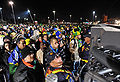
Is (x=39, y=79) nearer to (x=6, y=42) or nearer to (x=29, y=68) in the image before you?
(x=29, y=68)

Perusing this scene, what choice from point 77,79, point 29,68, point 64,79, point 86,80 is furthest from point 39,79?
point 86,80

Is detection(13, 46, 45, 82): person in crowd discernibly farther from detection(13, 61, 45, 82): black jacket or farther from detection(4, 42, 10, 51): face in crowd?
detection(4, 42, 10, 51): face in crowd

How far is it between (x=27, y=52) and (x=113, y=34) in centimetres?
264

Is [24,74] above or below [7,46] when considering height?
below

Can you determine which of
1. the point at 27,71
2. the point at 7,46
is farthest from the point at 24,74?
the point at 7,46

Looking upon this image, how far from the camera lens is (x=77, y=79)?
4.41 metres

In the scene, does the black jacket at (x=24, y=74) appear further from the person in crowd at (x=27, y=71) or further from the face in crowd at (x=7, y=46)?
the face in crowd at (x=7, y=46)

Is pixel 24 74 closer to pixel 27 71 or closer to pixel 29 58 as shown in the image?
pixel 27 71

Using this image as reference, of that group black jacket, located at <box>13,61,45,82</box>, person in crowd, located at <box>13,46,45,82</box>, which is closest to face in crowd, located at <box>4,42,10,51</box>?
person in crowd, located at <box>13,46,45,82</box>

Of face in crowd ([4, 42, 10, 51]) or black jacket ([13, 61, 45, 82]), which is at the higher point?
face in crowd ([4, 42, 10, 51])

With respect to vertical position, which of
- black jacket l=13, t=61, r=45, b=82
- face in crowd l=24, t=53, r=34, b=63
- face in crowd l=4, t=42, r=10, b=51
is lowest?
black jacket l=13, t=61, r=45, b=82

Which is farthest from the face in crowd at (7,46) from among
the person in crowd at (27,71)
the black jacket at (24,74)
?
the black jacket at (24,74)

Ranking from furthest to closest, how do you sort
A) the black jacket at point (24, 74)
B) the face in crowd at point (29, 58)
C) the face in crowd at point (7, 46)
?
the face in crowd at point (7, 46) → the face in crowd at point (29, 58) → the black jacket at point (24, 74)

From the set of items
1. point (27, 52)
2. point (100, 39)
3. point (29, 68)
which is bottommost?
point (29, 68)
